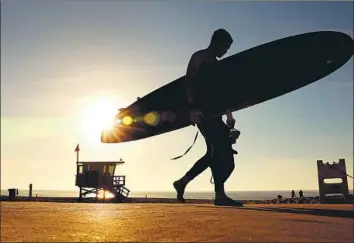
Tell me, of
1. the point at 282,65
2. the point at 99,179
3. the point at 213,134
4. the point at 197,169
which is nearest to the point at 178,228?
the point at 213,134

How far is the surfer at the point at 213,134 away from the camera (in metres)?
7.41

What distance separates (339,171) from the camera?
1167 centimetres

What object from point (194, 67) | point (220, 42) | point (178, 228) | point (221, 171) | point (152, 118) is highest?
point (220, 42)

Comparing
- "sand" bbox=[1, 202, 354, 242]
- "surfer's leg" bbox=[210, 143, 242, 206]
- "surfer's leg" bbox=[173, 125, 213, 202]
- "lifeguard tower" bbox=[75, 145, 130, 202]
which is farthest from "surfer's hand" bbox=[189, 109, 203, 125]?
"lifeguard tower" bbox=[75, 145, 130, 202]

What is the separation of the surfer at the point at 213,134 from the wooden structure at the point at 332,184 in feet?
18.7

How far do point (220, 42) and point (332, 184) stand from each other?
7.63 meters

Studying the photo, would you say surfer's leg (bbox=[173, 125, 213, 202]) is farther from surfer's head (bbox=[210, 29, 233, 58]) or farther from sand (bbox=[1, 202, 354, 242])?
sand (bbox=[1, 202, 354, 242])

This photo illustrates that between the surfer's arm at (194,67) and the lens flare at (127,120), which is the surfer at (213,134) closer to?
the surfer's arm at (194,67)

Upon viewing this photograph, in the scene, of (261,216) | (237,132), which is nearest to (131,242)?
(261,216)

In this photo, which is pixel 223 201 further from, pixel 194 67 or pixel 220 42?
pixel 220 42

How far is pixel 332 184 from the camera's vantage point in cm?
1267

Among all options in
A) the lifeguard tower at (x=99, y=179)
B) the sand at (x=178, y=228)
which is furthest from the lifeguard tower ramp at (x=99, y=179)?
the sand at (x=178, y=228)

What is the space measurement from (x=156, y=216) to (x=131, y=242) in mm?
1787

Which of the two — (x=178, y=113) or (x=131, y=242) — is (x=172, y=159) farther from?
(x=131, y=242)
